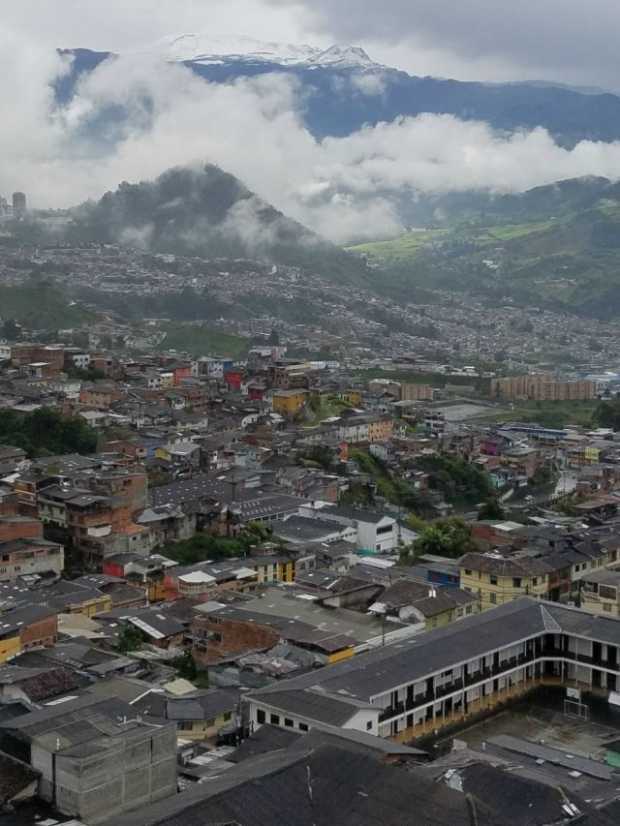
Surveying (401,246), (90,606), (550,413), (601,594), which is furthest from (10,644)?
(401,246)

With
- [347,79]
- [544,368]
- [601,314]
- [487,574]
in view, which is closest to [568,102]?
[347,79]

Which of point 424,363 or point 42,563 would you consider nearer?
point 42,563

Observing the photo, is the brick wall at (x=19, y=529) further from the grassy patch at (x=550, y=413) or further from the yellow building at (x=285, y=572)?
the grassy patch at (x=550, y=413)

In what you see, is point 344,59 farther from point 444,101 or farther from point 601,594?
point 601,594

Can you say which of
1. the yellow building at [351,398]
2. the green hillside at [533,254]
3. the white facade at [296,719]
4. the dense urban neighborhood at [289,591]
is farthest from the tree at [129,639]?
the green hillside at [533,254]

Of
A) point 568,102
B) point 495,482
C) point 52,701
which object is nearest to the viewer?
point 52,701

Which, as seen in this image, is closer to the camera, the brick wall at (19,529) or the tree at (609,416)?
the brick wall at (19,529)

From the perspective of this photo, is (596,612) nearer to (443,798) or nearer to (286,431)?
(443,798)
